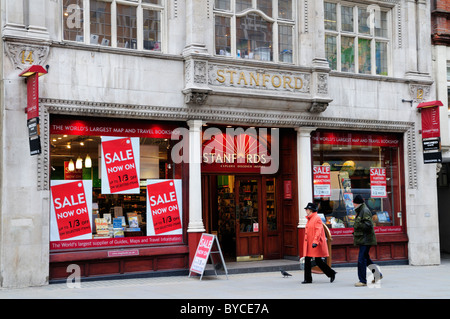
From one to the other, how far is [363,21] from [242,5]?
428cm

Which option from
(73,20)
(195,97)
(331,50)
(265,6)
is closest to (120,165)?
(195,97)

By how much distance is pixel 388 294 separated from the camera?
37.8ft

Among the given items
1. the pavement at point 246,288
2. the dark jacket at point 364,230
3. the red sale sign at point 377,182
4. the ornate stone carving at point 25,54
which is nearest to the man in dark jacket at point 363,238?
the dark jacket at point 364,230

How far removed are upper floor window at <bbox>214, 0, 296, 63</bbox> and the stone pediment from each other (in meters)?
0.49

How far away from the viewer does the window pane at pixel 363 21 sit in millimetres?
18062

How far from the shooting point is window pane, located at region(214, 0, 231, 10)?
51.4ft

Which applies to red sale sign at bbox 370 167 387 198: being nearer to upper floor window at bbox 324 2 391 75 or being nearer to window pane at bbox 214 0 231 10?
upper floor window at bbox 324 2 391 75

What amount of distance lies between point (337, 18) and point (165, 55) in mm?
5836

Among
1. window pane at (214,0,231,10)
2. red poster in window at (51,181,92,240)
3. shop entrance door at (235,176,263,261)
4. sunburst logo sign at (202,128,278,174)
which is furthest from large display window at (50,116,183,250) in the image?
window pane at (214,0,231,10)

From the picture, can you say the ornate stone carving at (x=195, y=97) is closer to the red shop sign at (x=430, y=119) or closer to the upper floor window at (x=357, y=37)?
the upper floor window at (x=357, y=37)

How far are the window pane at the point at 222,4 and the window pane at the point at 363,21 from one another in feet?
15.0
